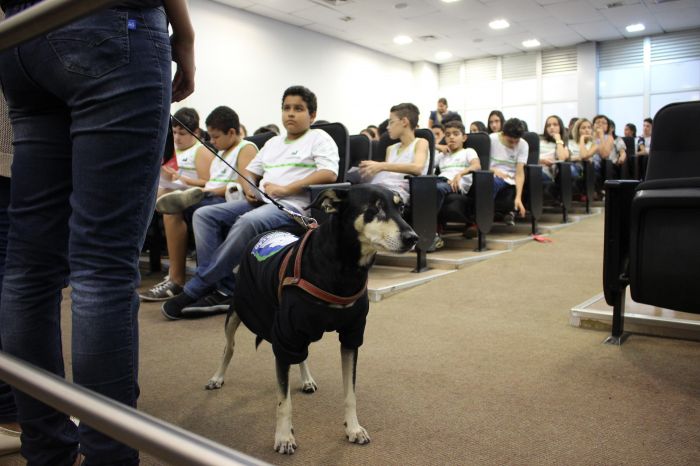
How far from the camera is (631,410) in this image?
5.39 ft

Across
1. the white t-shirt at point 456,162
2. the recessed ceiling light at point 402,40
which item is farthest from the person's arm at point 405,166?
the recessed ceiling light at point 402,40

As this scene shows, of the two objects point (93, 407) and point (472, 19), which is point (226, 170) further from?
point (472, 19)

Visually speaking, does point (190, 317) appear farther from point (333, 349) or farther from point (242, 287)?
point (242, 287)

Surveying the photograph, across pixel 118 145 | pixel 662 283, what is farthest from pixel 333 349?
pixel 118 145

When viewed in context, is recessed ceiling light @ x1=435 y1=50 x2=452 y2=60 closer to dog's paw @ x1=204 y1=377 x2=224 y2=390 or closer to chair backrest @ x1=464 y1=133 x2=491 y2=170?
chair backrest @ x1=464 y1=133 x2=491 y2=170

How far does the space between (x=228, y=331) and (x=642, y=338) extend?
1.70 meters

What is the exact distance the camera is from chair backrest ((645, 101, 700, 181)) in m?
2.05

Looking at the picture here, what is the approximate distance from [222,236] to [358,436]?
6.67 feet

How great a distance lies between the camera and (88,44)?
86 cm

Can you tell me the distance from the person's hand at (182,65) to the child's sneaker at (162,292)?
2.44m

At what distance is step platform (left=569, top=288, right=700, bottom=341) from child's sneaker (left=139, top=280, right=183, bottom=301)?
2.38 m

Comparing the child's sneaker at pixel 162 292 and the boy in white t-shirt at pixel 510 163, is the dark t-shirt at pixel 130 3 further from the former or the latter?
the boy in white t-shirt at pixel 510 163

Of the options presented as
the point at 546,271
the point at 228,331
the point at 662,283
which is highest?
the point at 662,283

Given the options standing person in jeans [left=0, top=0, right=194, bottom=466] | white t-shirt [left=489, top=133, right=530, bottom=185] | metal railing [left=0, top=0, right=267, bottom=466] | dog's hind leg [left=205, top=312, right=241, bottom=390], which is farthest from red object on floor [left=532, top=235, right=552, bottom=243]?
metal railing [left=0, top=0, right=267, bottom=466]
